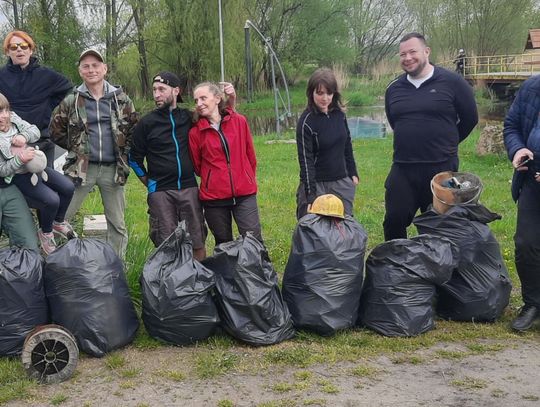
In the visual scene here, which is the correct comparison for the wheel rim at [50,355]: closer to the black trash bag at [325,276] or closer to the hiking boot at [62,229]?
the hiking boot at [62,229]

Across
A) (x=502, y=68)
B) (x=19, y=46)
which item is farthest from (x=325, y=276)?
(x=502, y=68)

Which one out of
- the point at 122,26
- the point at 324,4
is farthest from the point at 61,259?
the point at 324,4

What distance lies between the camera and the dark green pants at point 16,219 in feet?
12.4

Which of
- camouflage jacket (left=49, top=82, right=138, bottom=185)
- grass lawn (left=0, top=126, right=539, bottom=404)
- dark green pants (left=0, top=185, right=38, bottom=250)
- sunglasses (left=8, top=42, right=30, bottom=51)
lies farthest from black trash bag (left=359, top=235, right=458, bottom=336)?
sunglasses (left=8, top=42, right=30, bottom=51)

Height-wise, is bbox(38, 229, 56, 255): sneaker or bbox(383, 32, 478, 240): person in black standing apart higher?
bbox(383, 32, 478, 240): person in black standing apart

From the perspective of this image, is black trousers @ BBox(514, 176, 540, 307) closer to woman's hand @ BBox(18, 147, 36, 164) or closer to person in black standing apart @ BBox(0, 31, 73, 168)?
woman's hand @ BBox(18, 147, 36, 164)

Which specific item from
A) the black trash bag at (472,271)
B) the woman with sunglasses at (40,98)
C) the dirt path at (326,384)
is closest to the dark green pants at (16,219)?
the woman with sunglasses at (40,98)

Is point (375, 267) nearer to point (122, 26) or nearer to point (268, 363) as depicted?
point (268, 363)

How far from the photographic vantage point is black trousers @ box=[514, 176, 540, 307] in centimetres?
381

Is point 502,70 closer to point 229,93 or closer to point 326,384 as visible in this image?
point 229,93

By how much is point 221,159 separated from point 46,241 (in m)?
1.31

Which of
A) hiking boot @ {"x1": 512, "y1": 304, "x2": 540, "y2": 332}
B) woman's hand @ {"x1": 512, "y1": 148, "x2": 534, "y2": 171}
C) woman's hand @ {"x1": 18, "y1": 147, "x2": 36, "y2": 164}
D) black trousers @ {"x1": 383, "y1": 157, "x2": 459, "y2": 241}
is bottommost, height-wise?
hiking boot @ {"x1": 512, "y1": 304, "x2": 540, "y2": 332}

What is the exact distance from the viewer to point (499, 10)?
37.7m

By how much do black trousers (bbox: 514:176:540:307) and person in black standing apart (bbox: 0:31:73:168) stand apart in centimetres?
334
